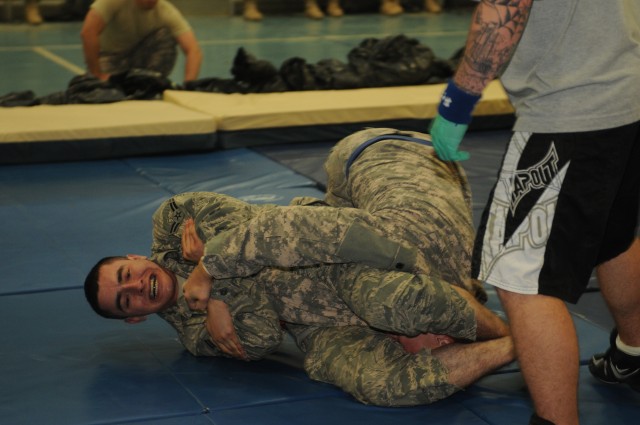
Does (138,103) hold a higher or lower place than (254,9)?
higher

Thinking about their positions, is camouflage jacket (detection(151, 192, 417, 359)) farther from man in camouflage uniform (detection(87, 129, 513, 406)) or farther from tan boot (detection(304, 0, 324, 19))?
tan boot (detection(304, 0, 324, 19))

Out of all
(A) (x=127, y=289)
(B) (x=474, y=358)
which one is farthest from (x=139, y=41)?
(B) (x=474, y=358)

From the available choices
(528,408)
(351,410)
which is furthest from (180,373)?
(528,408)

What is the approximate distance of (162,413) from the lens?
2.65m

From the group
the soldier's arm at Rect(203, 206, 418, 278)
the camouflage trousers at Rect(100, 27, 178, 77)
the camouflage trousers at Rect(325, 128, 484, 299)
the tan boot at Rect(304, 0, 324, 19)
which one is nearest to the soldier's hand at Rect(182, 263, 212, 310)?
the soldier's arm at Rect(203, 206, 418, 278)

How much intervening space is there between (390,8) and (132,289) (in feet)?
29.2

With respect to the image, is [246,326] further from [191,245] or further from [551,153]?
[551,153]

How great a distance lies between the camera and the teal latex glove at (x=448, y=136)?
2289 mm

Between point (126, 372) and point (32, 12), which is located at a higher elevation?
point (126, 372)

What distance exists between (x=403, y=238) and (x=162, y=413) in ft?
2.79

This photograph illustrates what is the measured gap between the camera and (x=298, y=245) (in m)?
2.73

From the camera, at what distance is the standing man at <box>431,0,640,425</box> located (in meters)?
2.21

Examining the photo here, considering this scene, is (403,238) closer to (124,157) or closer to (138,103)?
(124,157)

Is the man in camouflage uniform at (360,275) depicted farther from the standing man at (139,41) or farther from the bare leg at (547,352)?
the standing man at (139,41)
